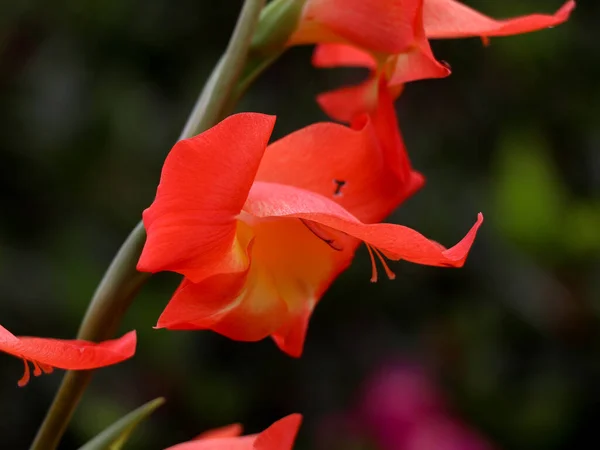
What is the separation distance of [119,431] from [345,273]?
136cm

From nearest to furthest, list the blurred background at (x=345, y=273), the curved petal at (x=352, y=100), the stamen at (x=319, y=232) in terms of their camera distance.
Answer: the stamen at (x=319, y=232) → the curved petal at (x=352, y=100) → the blurred background at (x=345, y=273)

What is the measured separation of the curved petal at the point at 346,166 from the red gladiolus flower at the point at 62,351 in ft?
0.47

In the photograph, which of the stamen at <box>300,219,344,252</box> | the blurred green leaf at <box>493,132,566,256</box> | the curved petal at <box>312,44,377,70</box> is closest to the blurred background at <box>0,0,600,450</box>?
the blurred green leaf at <box>493,132,566,256</box>

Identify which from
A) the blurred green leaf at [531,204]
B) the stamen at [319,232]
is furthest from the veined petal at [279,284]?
the blurred green leaf at [531,204]

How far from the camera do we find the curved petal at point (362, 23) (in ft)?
2.08

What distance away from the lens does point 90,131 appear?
1.88 m

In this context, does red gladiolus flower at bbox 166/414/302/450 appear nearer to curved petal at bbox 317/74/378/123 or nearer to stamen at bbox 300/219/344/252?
stamen at bbox 300/219/344/252

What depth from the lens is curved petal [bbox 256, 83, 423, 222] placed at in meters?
0.59

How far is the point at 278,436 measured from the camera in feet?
1.91

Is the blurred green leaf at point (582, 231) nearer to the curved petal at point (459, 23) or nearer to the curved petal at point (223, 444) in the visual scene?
the curved petal at point (459, 23)

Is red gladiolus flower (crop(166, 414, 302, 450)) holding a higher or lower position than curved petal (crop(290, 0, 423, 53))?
lower

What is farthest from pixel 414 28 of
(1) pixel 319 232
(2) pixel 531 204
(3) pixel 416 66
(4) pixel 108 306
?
(2) pixel 531 204

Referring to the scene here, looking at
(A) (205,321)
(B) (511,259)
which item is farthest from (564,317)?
(A) (205,321)

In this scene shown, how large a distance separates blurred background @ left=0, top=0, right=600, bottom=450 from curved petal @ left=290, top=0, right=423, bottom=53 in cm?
102
